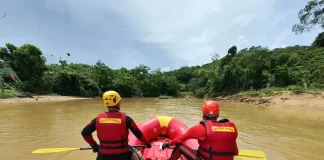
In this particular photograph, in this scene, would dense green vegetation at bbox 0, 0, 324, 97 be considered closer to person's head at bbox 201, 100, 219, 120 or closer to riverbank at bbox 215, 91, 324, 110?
riverbank at bbox 215, 91, 324, 110

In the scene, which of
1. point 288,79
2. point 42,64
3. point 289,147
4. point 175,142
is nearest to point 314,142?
point 289,147

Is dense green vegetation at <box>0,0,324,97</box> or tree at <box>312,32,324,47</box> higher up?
tree at <box>312,32,324,47</box>

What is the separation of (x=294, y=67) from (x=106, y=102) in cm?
2685

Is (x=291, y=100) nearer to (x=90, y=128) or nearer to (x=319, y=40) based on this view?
(x=319, y=40)

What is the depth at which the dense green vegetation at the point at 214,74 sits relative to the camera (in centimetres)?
2352

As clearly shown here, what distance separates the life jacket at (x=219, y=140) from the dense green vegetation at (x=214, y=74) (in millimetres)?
18192

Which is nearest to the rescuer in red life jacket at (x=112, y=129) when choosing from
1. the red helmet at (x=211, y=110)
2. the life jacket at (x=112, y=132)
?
the life jacket at (x=112, y=132)

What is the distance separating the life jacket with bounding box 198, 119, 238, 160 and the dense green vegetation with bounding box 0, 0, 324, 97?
18192mm

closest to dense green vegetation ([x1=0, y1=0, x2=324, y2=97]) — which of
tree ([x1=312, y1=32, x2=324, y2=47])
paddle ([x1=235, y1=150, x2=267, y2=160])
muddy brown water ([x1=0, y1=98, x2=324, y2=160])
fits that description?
tree ([x1=312, y1=32, x2=324, y2=47])

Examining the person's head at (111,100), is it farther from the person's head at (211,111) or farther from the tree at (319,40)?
the tree at (319,40)

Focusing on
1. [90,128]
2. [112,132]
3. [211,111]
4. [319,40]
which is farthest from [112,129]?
[319,40]

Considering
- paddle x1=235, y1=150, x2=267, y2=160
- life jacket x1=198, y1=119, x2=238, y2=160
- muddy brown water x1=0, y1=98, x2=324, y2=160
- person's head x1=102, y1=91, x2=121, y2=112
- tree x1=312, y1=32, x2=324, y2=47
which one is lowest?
muddy brown water x1=0, y1=98, x2=324, y2=160

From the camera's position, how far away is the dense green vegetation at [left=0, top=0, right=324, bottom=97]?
77.2ft

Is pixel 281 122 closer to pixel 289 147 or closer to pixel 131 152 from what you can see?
pixel 289 147
